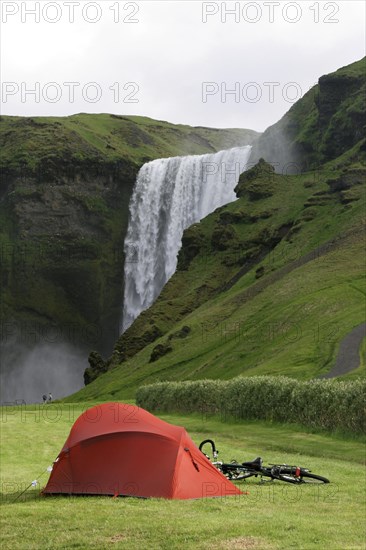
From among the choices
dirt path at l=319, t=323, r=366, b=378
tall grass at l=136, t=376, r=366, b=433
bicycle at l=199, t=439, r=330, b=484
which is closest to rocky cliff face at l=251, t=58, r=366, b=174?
dirt path at l=319, t=323, r=366, b=378

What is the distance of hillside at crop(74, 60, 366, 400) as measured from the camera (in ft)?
275

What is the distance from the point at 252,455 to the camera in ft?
A: 102

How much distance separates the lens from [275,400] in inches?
1817

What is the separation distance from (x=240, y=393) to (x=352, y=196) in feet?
244

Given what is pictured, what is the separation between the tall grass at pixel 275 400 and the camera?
38.1m

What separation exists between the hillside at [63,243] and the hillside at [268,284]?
37.6 metres

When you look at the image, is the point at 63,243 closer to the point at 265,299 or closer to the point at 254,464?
the point at 265,299

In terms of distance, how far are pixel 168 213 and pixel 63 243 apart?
99.4ft

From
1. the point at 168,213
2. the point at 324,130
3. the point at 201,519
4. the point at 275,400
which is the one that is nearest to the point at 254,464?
the point at 201,519

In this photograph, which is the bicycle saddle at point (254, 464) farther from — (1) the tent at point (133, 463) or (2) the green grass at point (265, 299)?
(2) the green grass at point (265, 299)

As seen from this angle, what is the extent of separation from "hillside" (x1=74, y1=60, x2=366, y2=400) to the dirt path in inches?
30.3

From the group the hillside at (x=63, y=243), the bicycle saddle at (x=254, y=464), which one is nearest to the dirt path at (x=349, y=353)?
the bicycle saddle at (x=254, y=464)

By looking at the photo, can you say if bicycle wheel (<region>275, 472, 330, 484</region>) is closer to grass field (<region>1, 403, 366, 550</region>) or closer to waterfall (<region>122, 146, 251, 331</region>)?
grass field (<region>1, 403, 366, 550</region>)

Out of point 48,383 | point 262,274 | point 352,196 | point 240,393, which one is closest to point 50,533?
point 240,393
